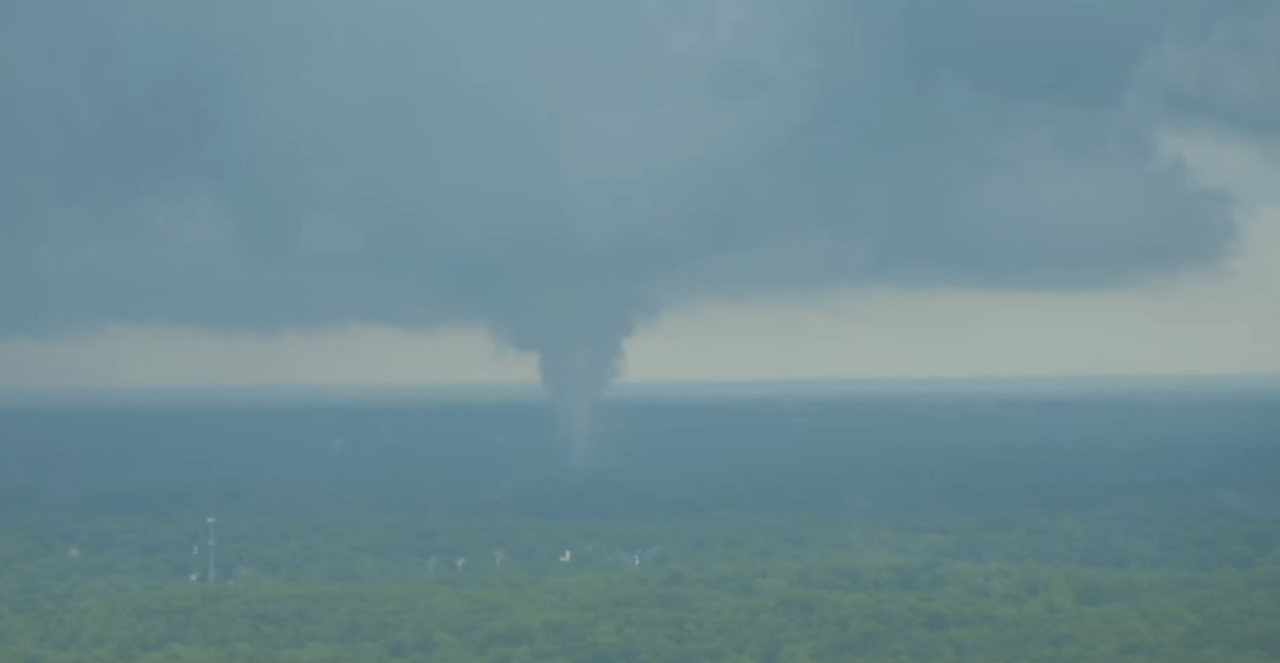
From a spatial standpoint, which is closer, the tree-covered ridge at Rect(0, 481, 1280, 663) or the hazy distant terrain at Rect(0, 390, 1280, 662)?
the tree-covered ridge at Rect(0, 481, 1280, 663)

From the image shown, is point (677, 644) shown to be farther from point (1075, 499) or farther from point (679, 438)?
point (679, 438)

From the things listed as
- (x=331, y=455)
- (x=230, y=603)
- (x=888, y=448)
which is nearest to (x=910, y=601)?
(x=230, y=603)

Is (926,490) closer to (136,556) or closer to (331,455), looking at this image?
(136,556)

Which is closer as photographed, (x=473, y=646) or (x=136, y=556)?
(x=473, y=646)

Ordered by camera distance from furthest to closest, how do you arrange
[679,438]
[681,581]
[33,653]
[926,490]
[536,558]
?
[679,438]
[926,490]
[536,558]
[681,581]
[33,653]

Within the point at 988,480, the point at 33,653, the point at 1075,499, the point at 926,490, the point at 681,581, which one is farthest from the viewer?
the point at 988,480

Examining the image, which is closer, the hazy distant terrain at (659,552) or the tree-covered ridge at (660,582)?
the tree-covered ridge at (660,582)

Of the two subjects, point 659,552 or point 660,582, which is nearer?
point 660,582

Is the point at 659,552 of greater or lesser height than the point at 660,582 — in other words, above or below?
below
